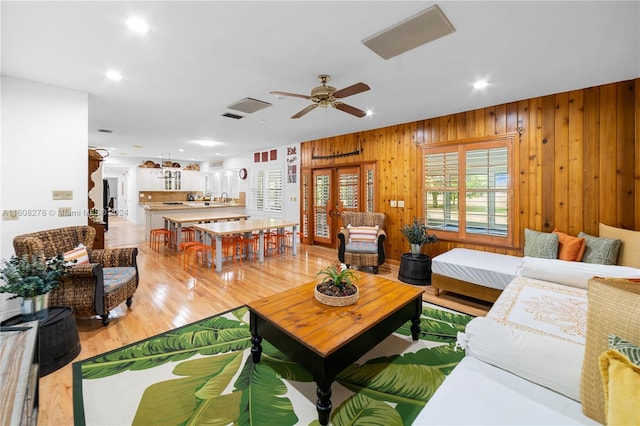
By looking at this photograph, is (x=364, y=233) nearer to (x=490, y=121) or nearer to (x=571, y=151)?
(x=490, y=121)

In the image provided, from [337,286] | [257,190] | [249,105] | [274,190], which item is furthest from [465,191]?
[257,190]

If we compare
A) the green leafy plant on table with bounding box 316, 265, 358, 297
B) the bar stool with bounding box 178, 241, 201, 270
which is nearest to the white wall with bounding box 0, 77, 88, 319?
the bar stool with bounding box 178, 241, 201, 270

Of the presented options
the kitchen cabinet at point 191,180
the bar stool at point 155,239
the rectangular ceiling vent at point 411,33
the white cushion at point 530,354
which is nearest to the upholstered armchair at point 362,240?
the rectangular ceiling vent at point 411,33

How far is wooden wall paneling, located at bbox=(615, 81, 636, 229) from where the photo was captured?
3.06 metres

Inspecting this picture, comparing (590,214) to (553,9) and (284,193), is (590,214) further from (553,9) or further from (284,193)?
(284,193)

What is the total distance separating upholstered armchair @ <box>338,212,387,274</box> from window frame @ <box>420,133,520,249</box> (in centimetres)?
87

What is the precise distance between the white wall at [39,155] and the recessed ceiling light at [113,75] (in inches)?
29.7

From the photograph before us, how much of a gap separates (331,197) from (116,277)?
4.39 metres

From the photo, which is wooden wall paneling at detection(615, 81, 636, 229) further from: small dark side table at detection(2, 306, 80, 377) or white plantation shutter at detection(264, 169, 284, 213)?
white plantation shutter at detection(264, 169, 284, 213)

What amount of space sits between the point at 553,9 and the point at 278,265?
4.67 m

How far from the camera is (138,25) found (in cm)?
212

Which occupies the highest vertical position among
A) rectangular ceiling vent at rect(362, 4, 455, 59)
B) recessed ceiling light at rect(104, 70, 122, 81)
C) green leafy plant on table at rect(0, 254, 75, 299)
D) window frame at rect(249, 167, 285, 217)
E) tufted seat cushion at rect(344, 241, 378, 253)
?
recessed ceiling light at rect(104, 70, 122, 81)

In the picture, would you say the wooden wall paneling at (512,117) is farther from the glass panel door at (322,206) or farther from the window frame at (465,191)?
the glass panel door at (322,206)

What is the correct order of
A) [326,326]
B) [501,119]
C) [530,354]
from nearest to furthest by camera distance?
1. [530,354]
2. [326,326]
3. [501,119]
